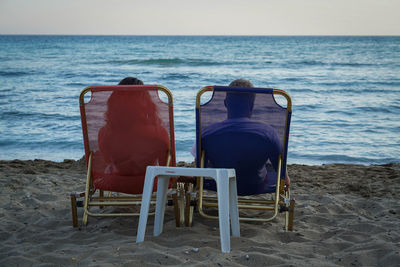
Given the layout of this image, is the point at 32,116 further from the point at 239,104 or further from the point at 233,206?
the point at 233,206

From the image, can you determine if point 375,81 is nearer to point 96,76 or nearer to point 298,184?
point 96,76

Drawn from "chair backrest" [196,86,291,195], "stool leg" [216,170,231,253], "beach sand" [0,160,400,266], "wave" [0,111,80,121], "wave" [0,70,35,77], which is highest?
"chair backrest" [196,86,291,195]

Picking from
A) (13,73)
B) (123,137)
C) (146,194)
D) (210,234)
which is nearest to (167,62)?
(13,73)

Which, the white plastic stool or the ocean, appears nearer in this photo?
the white plastic stool

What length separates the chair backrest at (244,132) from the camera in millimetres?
2996

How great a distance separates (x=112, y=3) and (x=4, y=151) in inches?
1433

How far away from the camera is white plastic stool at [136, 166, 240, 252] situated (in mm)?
2473

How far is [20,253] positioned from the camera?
8.46 ft

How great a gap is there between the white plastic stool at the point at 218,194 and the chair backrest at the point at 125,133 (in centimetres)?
44

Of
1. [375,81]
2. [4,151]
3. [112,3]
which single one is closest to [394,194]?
[4,151]

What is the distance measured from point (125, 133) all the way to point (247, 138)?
0.92m

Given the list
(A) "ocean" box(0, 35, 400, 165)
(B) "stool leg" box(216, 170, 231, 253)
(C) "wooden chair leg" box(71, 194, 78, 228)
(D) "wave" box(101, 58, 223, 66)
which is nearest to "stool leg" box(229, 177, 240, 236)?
(B) "stool leg" box(216, 170, 231, 253)

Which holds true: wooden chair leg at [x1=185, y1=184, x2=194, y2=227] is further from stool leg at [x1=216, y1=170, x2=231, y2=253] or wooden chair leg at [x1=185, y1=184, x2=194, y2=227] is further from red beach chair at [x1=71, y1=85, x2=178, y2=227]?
stool leg at [x1=216, y1=170, x2=231, y2=253]

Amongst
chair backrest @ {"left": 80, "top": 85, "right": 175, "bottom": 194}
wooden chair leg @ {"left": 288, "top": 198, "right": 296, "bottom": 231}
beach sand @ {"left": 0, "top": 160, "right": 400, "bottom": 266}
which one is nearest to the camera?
beach sand @ {"left": 0, "top": 160, "right": 400, "bottom": 266}
